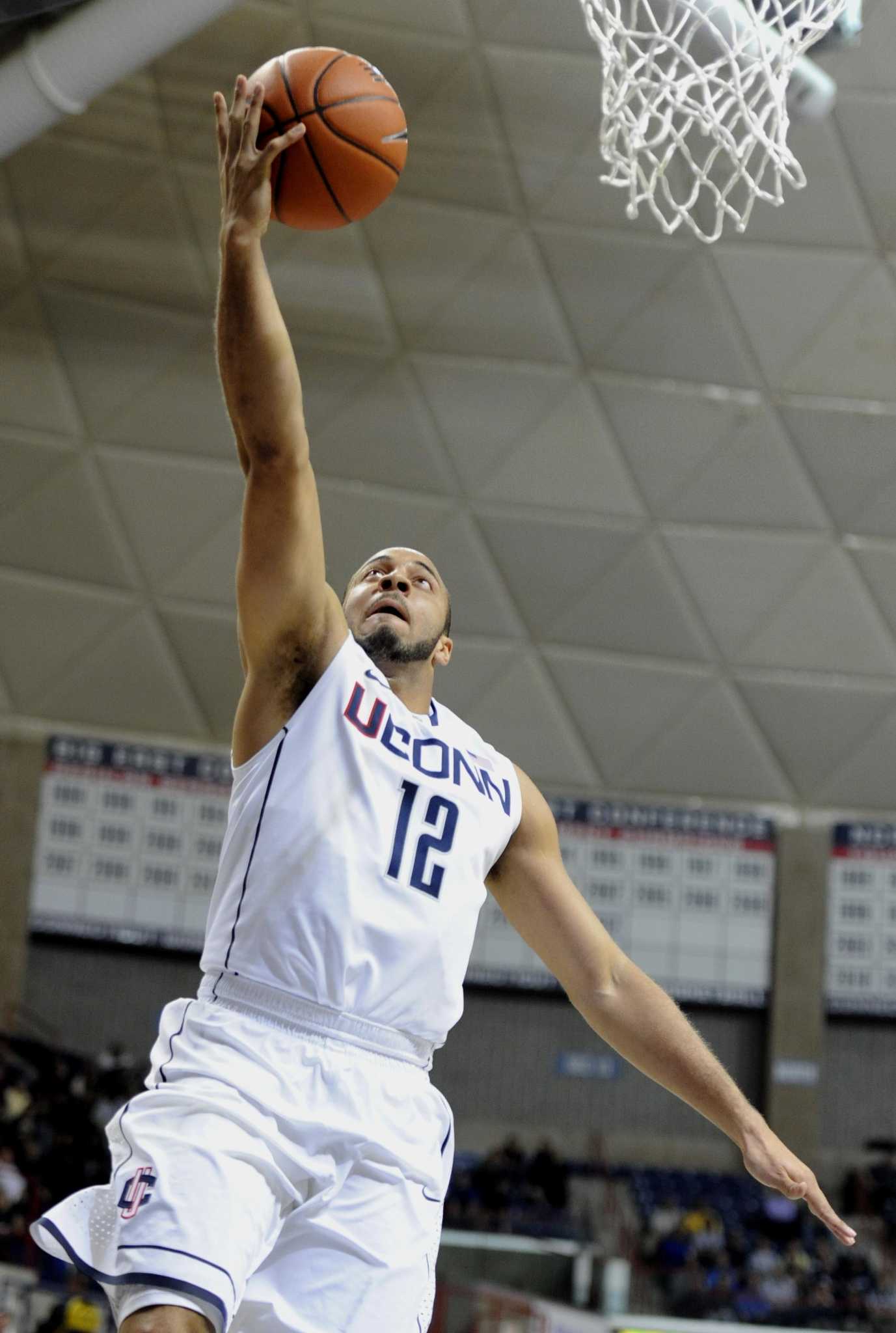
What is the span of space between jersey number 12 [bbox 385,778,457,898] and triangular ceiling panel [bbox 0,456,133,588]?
1561cm

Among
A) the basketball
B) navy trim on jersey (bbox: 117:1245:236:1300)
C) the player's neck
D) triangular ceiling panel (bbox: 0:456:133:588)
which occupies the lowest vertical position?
navy trim on jersey (bbox: 117:1245:236:1300)

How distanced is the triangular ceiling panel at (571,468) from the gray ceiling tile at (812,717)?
292cm

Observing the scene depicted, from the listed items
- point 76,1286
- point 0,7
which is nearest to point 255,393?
point 0,7

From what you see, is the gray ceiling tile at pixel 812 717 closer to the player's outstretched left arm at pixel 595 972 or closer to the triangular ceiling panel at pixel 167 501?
the triangular ceiling panel at pixel 167 501

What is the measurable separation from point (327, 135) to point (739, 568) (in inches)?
602

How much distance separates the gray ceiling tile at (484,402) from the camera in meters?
18.1

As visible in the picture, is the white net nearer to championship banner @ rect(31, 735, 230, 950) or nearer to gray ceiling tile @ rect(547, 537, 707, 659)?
gray ceiling tile @ rect(547, 537, 707, 659)

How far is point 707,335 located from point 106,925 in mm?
9900

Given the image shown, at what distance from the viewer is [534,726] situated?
19547mm

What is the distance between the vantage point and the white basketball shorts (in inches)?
117

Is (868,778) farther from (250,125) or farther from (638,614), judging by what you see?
(250,125)

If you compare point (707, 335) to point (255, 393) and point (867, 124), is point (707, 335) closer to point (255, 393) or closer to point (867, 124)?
point (867, 124)

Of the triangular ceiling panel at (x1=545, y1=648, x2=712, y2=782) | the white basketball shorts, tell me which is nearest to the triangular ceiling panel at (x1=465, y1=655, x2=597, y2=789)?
the triangular ceiling panel at (x1=545, y1=648, x2=712, y2=782)

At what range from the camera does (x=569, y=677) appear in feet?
63.9
